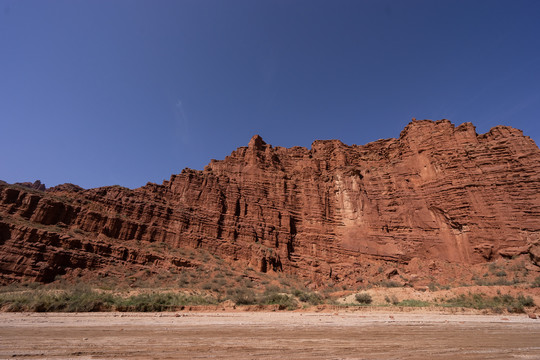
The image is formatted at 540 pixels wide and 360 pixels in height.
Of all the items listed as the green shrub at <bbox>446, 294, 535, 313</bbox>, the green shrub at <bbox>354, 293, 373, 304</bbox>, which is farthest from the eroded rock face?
the green shrub at <bbox>354, 293, 373, 304</bbox>

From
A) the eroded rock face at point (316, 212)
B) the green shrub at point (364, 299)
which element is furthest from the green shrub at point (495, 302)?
the eroded rock face at point (316, 212)

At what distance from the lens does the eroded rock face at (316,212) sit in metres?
30.8

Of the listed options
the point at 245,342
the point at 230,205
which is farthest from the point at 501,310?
the point at 230,205

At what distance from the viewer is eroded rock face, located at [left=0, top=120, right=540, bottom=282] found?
30.8 meters

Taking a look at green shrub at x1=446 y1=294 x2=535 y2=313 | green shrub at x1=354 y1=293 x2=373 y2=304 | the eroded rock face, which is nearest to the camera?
green shrub at x1=446 y1=294 x2=535 y2=313

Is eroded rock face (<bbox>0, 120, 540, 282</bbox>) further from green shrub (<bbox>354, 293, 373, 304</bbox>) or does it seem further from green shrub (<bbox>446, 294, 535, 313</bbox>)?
green shrub (<bbox>354, 293, 373, 304</bbox>)

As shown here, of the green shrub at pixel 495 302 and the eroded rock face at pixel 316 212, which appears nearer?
the green shrub at pixel 495 302

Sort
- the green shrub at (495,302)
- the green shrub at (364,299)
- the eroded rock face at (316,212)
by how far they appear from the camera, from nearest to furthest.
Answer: the green shrub at (495,302)
the green shrub at (364,299)
the eroded rock face at (316,212)

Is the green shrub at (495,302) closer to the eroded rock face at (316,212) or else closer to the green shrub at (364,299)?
the green shrub at (364,299)

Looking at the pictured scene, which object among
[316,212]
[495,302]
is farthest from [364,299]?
[316,212]

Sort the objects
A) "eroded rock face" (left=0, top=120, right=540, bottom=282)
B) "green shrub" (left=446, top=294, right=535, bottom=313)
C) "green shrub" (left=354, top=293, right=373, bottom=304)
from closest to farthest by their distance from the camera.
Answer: "green shrub" (left=446, top=294, right=535, bottom=313) < "green shrub" (left=354, top=293, right=373, bottom=304) < "eroded rock face" (left=0, top=120, right=540, bottom=282)

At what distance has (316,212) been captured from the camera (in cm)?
4972

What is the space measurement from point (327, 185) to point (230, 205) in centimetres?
2134

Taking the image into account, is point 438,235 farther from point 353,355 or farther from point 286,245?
point 353,355
